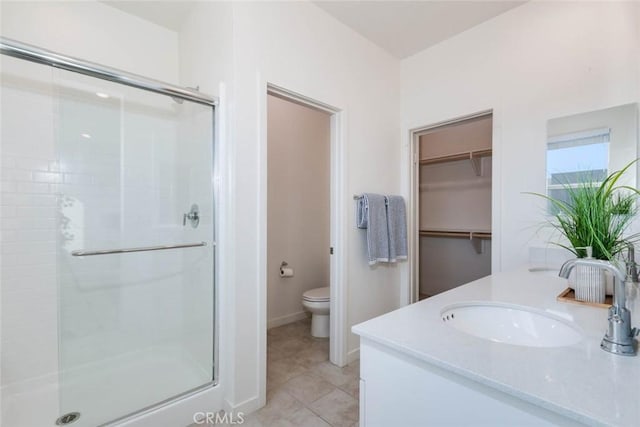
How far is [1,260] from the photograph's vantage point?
169cm

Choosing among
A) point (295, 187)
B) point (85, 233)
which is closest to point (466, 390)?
point (85, 233)

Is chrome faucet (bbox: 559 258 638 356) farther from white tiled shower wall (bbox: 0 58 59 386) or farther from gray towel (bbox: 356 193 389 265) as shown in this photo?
white tiled shower wall (bbox: 0 58 59 386)

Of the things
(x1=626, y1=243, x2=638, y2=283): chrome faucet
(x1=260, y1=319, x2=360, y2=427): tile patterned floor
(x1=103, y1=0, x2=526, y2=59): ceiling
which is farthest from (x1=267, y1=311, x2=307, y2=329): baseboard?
(x1=103, y1=0, x2=526, y2=59): ceiling

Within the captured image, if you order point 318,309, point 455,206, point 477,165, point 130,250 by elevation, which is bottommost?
point 318,309

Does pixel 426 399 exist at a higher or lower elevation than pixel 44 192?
lower

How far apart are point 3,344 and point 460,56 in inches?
143

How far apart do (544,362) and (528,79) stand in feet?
6.74

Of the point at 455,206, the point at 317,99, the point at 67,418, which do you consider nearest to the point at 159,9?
the point at 317,99

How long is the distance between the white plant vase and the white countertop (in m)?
0.08

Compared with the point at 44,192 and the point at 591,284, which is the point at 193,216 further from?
the point at 591,284

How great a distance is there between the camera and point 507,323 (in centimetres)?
110

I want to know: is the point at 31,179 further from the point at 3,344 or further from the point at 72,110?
the point at 3,344

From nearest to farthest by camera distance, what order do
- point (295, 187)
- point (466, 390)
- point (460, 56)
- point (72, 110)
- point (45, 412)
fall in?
1. point (466, 390)
2. point (45, 412)
3. point (72, 110)
4. point (460, 56)
5. point (295, 187)

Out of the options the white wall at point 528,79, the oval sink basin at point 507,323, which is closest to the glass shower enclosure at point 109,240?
the oval sink basin at point 507,323
